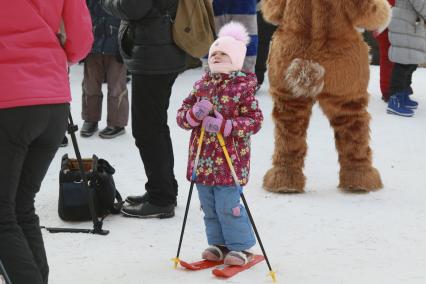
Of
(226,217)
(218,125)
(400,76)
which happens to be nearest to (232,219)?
(226,217)

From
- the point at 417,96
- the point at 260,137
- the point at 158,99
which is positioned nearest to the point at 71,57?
the point at 158,99

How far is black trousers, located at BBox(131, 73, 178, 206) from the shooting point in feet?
13.5

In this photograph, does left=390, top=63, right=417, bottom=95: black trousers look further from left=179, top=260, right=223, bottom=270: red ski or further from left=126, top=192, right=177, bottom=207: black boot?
left=179, top=260, right=223, bottom=270: red ski

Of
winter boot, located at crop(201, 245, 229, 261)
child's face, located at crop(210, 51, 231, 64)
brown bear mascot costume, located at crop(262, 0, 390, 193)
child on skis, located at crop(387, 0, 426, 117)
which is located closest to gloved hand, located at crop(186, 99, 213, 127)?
child's face, located at crop(210, 51, 231, 64)

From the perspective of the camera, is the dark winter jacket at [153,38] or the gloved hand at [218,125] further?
the dark winter jacket at [153,38]

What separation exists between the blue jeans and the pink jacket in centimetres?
104

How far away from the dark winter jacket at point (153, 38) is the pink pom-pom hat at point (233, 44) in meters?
0.56

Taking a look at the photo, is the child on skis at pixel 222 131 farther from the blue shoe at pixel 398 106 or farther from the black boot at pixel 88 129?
the blue shoe at pixel 398 106

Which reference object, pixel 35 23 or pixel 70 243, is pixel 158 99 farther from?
pixel 35 23

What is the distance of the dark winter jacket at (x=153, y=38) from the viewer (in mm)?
4035

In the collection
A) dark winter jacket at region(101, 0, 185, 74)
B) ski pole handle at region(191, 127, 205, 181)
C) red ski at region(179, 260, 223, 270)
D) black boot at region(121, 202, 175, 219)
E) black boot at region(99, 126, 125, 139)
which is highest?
dark winter jacket at region(101, 0, 185, 74)

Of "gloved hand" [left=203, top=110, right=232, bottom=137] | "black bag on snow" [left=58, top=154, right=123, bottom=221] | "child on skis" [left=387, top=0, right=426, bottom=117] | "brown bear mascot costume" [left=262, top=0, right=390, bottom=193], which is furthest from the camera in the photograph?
"child on skis" [left=387, top=0, right=426, bottom=117]

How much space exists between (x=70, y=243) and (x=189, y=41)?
1.32 m

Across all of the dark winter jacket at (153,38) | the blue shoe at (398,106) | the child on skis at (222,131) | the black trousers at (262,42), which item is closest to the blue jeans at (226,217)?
the child on skis at (222,131)
